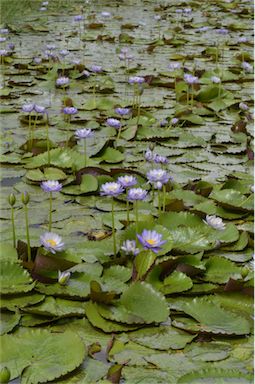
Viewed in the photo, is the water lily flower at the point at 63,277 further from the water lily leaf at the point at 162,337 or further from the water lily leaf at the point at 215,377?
the water lily leaf at the point at 215,377

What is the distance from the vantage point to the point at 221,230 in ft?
5.42

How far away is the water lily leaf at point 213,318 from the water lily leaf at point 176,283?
59 millimetres

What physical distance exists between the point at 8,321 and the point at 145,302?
0.30 meters

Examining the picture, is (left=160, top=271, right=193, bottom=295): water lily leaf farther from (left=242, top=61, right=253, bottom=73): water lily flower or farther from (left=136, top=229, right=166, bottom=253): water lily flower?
(left=242, top=61, right=253, bottom=73): water lily flower

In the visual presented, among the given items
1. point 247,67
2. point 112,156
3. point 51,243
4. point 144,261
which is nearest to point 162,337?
point 144,261

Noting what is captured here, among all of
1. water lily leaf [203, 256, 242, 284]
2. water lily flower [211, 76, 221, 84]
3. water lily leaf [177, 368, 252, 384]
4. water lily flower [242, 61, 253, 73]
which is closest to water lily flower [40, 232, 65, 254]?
water lily leaf [203, 256, 242, 284]

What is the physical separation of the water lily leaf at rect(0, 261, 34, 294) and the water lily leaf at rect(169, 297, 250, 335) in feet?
1.16

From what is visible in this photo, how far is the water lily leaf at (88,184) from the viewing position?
1.95 m

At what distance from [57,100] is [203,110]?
762 mm

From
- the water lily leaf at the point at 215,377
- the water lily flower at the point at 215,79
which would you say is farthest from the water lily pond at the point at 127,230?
the water lily flower at the point at 215,79

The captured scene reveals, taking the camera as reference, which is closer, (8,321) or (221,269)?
(8,321)

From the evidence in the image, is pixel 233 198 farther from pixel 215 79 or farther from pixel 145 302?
pixel 215 79

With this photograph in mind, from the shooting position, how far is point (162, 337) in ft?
4.10

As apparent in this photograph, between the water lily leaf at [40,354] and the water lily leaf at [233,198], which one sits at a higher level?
the water lily leaf at [40,354]
